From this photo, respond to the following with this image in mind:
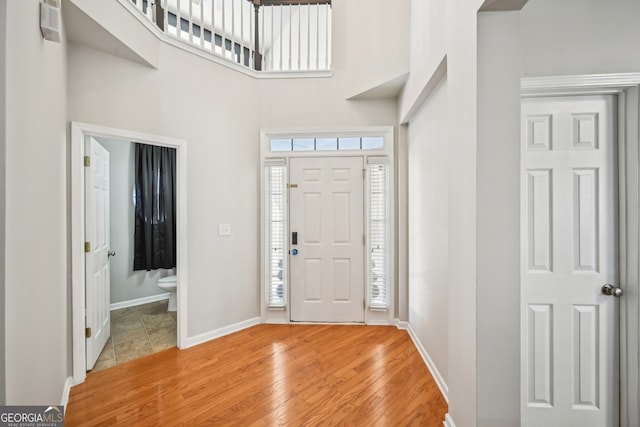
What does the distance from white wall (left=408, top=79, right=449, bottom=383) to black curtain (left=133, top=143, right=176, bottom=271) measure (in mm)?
3411

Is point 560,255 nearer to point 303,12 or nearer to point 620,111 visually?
point 620,111

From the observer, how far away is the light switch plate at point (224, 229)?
2.88 meters

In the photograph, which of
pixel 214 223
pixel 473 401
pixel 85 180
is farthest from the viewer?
pixel 214 223

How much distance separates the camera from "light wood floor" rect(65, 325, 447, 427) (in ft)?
5.74

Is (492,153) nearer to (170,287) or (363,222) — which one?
(363,222)

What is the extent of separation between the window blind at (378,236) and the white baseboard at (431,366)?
48 cm

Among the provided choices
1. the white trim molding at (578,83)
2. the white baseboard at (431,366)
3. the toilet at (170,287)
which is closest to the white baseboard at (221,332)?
the toilet at (170,287)

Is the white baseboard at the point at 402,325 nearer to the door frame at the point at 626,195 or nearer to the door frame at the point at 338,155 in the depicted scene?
the door frame at the point at 338,155

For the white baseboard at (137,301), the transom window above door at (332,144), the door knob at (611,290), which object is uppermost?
the transom window above door at (332,144)

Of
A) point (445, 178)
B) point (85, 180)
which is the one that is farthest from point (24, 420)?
point (445, 178)

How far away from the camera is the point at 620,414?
4.89 feet

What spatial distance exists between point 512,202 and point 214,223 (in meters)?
2.53

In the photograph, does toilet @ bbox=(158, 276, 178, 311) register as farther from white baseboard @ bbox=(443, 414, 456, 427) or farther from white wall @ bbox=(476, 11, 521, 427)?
white wall @ bbox=(476, 11, 521, 427)

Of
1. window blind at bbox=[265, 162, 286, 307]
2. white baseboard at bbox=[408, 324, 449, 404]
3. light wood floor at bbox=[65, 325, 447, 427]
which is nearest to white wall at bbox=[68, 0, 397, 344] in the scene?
window blind at bbox=[265, 162, 286, 307]
